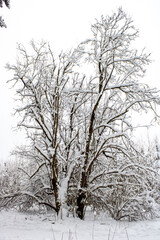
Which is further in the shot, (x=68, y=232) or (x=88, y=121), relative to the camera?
(x=88, y=121)

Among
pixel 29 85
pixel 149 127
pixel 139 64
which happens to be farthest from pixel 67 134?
pixel 139 64

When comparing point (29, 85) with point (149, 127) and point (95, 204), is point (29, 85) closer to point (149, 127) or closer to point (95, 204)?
point (149, 127)

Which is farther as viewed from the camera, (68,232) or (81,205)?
(81,205)

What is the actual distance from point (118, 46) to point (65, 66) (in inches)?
95.3

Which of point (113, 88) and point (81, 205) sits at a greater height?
point (113, 88)

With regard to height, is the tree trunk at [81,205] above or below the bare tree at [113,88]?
below

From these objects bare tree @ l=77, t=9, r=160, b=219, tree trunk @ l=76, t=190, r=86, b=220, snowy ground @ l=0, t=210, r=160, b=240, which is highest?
bare tree @ l=77, t=9, r=160, b=219

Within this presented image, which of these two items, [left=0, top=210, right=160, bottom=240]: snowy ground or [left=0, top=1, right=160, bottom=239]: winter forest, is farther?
[left=0, top=1, right=160, bottom=239]: winter forest

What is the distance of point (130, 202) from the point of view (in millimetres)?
8367

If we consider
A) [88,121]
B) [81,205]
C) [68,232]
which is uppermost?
[88,121]

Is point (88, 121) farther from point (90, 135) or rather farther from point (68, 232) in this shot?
point (68, 232)

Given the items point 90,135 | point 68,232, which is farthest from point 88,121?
point 68,232

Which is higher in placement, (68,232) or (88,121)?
(88,121)

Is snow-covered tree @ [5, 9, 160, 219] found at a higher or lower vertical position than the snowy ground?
higher
